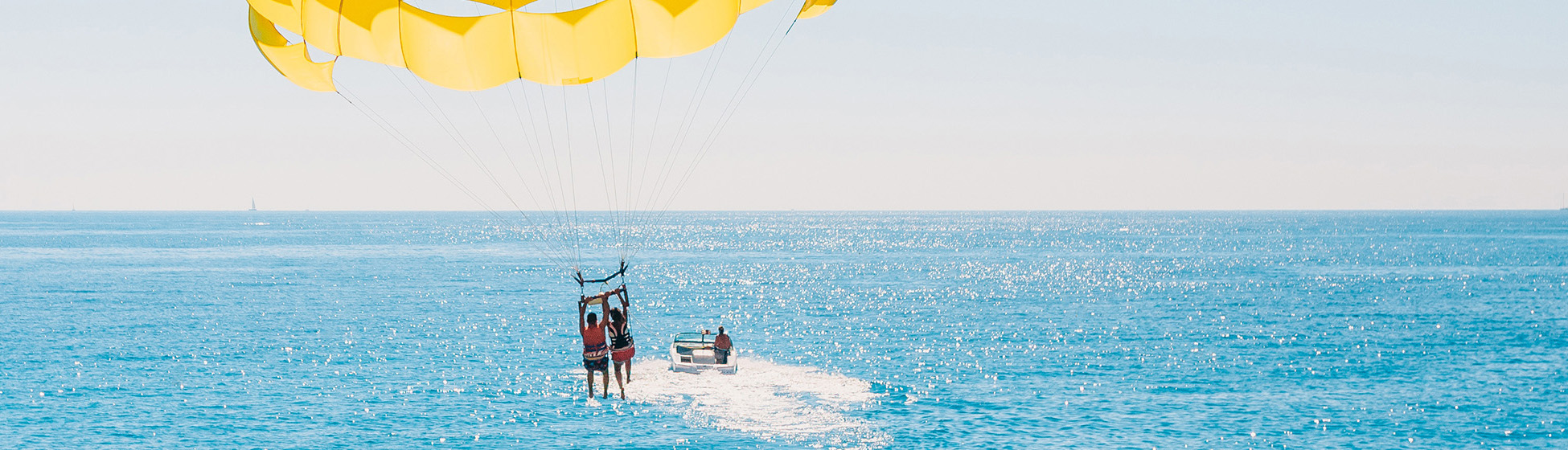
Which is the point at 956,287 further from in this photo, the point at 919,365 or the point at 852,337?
the point at 919,365

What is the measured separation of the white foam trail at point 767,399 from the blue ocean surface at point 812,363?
16 centimetres

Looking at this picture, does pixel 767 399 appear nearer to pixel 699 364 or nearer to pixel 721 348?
pixel 721 348

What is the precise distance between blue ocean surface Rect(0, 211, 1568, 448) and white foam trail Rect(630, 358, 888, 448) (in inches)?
6.2

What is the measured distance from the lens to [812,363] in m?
44.1

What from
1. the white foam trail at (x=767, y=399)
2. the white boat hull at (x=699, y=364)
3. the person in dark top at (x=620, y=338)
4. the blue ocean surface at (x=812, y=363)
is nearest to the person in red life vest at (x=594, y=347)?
the person in dark top at (x=620, y=338)

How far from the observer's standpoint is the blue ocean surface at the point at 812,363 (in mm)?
32406

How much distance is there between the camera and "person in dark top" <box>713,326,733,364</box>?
124ft

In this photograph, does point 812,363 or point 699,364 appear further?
point 812,363

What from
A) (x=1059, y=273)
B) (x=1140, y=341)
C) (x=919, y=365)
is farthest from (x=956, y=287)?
(x=919, y=365)

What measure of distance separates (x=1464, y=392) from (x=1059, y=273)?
208ft

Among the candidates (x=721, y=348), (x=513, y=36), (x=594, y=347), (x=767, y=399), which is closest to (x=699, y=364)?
(x=721, y=348)

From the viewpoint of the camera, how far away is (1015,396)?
37344 millimetres

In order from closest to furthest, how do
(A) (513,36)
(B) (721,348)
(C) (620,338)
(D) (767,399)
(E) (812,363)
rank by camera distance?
1. (A) (513,36)
2. (C) (620,338)
3. (D) (767,399)
4. (B) (721,348)
5. (E) (812,363)

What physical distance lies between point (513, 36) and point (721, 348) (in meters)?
26.2
